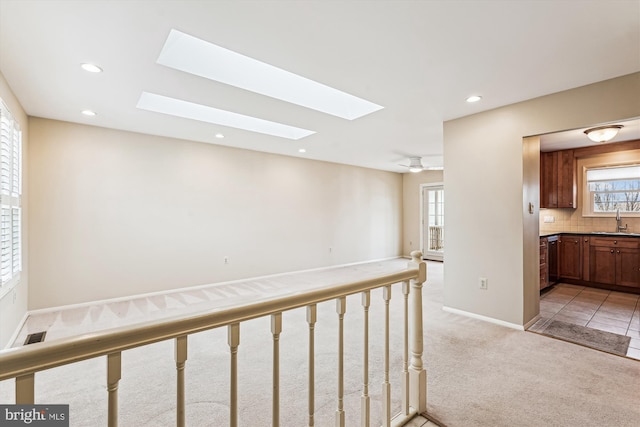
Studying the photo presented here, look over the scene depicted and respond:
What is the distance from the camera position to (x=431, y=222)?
8.13 metres

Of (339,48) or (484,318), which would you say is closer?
(339,48)

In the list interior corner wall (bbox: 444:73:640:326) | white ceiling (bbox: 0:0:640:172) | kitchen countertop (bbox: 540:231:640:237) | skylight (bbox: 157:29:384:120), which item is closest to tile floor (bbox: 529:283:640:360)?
→ interior corner wall (bbox: 444:73:640:326)

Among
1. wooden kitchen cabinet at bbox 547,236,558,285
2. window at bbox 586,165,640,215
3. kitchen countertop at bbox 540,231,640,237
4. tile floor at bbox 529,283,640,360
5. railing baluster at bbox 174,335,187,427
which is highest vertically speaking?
window at bbox 586,165,640,215

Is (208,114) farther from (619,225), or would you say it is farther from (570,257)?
(619,225)

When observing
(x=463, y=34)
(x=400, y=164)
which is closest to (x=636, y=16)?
(x=463, y=34)

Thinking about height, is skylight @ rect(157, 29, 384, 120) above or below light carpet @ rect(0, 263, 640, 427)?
above

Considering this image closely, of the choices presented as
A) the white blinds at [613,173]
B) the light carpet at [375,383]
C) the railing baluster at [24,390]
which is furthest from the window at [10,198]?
the white blinds at [613,173]

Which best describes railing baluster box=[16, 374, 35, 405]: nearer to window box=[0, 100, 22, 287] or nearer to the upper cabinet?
window box=[0, 100, 22, 287]

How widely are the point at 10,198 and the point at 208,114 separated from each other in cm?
226

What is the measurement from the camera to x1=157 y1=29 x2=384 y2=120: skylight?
→ 251 centimetres

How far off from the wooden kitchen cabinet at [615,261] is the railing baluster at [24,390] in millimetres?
6449

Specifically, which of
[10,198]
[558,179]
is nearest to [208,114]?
[10,198]

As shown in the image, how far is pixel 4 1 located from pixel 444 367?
3.86m

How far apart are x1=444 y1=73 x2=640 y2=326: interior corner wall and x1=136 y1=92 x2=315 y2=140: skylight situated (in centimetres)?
220
